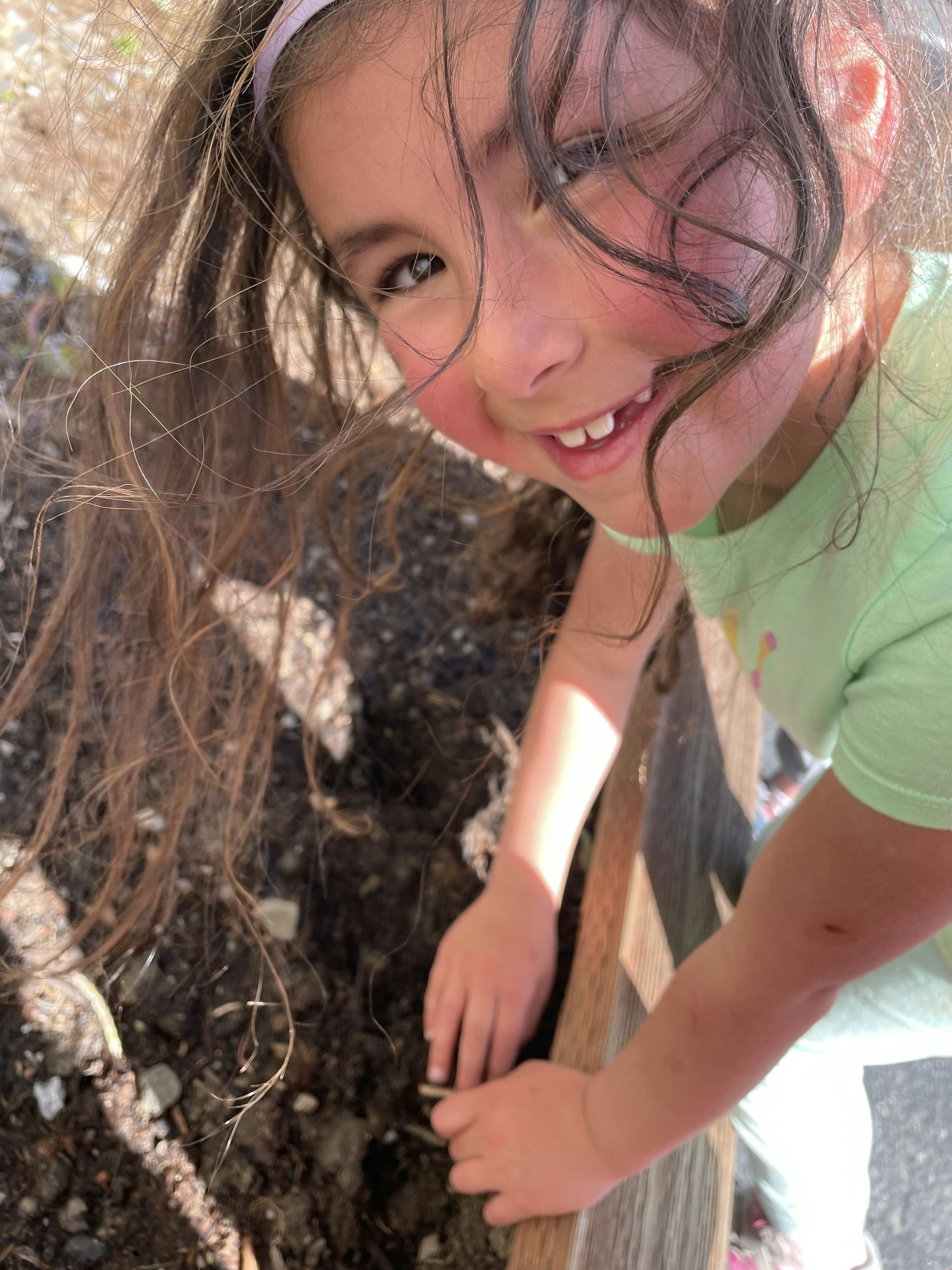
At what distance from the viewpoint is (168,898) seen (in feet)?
3.45

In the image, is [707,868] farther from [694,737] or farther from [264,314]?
[264,314]

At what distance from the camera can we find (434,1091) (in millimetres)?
1037

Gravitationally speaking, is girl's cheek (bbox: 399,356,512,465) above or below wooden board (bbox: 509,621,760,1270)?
above

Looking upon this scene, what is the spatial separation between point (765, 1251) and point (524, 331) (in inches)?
49.2

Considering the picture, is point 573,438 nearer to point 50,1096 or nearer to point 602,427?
point 602,427

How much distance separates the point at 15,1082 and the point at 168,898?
217 mm

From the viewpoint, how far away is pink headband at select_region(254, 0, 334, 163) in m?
0.59

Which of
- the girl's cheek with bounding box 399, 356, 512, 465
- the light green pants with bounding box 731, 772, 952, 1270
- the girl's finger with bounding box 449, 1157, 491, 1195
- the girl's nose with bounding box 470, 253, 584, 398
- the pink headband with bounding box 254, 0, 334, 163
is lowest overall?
the light green pants with bounding box 731, 772, 952, 1270

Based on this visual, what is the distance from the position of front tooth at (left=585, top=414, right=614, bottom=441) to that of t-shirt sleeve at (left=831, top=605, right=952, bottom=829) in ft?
0.85

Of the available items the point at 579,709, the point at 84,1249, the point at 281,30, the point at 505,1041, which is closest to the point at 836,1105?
the point at 505,1041

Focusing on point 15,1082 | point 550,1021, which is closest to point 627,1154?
point 550,1021

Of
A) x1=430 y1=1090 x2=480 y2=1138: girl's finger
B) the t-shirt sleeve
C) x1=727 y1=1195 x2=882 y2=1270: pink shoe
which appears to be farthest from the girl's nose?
x1=727 y1=1195 x2=882 y2=1270: pink shoe

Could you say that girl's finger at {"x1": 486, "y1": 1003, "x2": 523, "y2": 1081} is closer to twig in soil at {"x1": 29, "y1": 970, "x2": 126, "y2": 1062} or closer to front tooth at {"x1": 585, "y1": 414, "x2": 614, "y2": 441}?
twig in soil at {"x1": 29, "y1": 970, "x2": 126, "y2": 1062}

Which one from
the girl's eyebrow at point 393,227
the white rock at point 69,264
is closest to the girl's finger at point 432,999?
the girl's eyebrow at point 393,227
